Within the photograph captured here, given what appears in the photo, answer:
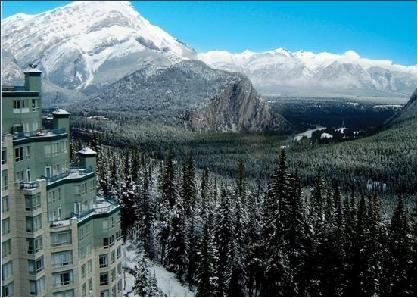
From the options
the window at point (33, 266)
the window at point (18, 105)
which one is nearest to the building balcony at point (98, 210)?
the window at point (33, 266)

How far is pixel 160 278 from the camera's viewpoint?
45.1 metres

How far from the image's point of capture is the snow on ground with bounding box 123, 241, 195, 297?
1615 inches

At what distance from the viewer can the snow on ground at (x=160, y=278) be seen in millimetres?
41022

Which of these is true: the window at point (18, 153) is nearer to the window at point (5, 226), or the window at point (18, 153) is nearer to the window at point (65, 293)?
the window at point (5, 226)

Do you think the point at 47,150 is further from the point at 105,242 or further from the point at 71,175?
the point at 105,242

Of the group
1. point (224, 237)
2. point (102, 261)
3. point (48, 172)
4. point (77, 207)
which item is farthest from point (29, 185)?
point (224, 237)

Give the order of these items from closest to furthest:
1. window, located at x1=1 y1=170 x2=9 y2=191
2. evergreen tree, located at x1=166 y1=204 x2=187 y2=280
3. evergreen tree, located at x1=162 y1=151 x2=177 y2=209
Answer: window, located at x1=1 y1=170 x2=9 y2=191, evergreen tree, located at x1=166 y1=204 x2=187 y2=280, evergreen tree, located at x1=162 y1=151 x2=177 y2=209

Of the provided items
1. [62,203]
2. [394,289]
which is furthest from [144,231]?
[62,203]

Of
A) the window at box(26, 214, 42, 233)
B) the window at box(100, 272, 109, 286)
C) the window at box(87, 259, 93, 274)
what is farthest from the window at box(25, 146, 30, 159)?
the window at box(100, 272, 109, 286)

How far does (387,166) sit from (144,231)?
320 ft

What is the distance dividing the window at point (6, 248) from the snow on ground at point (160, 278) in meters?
17.2

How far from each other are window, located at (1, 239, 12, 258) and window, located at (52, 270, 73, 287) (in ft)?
6.57

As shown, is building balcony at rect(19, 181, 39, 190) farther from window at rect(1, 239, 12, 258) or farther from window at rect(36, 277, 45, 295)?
window at rect(36, 277, 45, 295)

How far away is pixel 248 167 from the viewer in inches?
5044
